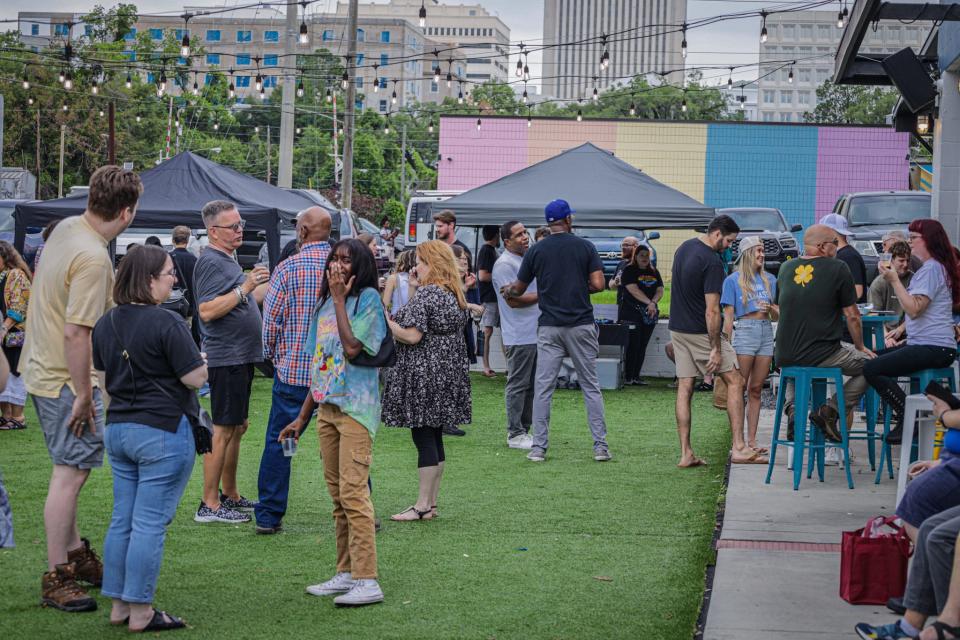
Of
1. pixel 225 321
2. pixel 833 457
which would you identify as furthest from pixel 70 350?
pixel 833 457

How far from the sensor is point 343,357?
19.9 ft

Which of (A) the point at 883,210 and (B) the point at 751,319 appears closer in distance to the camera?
(B) the point at 751,319

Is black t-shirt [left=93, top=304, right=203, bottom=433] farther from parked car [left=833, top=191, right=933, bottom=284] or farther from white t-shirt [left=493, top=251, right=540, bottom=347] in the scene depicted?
parked car [left=833, top=191, right=933, bottom=284]

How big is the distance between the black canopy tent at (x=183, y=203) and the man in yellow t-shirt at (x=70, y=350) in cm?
918

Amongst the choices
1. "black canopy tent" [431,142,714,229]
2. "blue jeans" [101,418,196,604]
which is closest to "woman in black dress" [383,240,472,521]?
"blue jeans" [101,418,196,604]

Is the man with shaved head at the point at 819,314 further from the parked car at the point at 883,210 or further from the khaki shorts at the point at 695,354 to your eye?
the parked car at the point at 883,210

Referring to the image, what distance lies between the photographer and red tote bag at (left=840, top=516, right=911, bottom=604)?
599 centimetres

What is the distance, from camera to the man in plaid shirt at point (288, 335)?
24.3 feet

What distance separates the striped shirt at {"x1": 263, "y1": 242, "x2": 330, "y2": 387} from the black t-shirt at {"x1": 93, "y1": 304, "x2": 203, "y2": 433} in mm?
1845

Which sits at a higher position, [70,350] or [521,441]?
[70,350]

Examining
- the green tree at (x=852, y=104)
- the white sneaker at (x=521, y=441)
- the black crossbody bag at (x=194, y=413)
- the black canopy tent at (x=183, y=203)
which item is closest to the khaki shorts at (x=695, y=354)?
the white sneaker at (x=521, y=441)

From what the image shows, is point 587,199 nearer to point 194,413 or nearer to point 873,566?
point 873,566

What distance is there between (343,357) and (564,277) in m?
4.48

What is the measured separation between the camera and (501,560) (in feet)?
23.2
